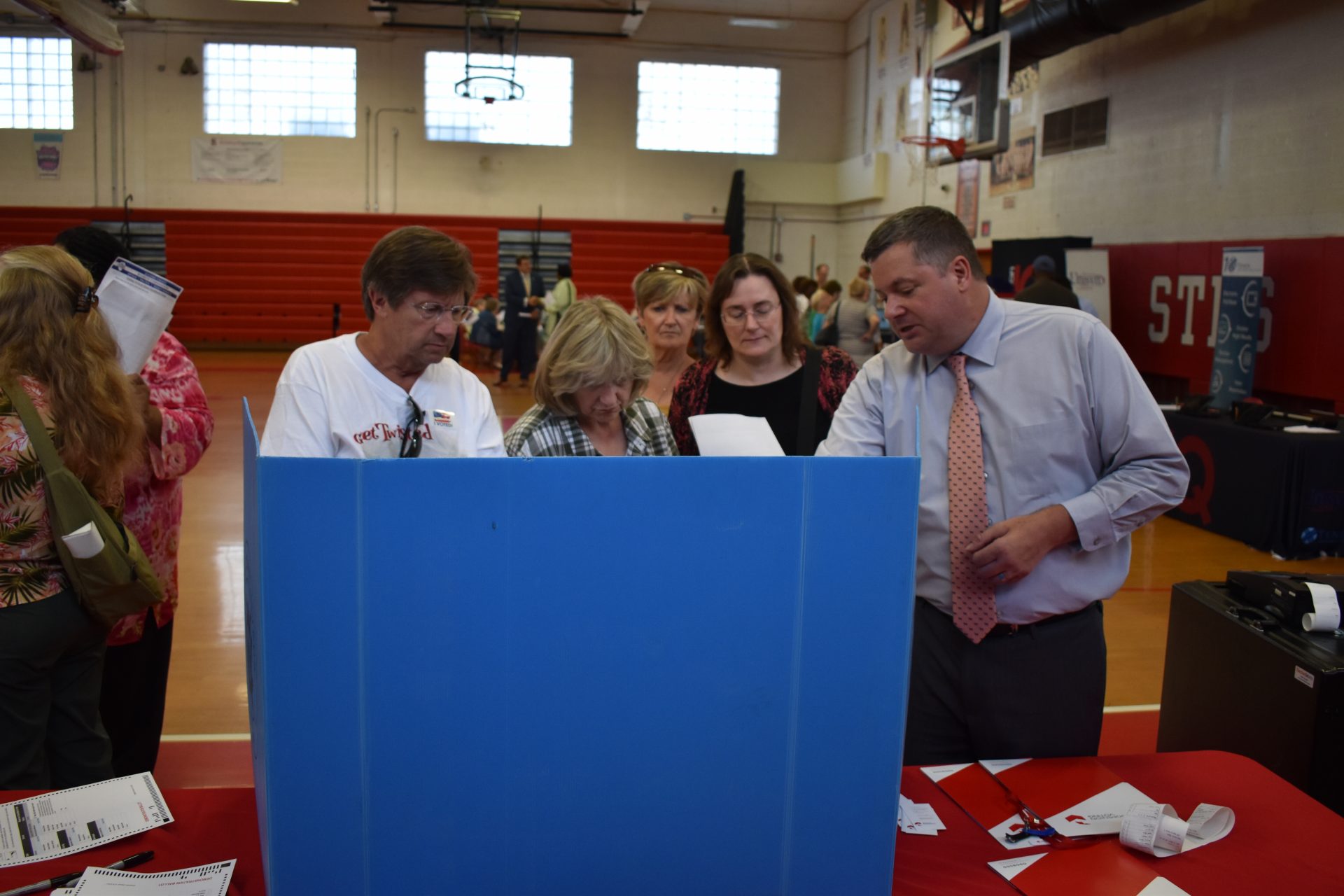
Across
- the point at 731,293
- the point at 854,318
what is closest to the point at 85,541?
the point at 731,293

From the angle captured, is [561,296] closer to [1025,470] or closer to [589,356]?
[589,356]

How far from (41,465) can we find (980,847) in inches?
68.5

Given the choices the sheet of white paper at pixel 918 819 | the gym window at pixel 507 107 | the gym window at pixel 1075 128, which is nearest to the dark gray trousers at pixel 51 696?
the sheet of white paper at pixel 918 819

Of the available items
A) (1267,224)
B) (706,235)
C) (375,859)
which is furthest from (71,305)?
(706,235)

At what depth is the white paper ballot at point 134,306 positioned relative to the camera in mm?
2094

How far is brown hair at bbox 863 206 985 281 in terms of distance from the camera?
1.81 m

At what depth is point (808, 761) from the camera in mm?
948

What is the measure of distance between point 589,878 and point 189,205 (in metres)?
18.4

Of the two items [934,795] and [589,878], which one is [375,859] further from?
[934,795]

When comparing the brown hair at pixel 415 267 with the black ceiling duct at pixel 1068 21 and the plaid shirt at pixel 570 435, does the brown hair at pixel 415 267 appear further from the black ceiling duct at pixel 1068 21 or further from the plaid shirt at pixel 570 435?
the black ceiling duct at pixel 1068 21

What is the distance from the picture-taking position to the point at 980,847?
132 centimetres

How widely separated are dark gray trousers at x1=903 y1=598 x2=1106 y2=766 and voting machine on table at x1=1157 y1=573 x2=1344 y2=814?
469 mm

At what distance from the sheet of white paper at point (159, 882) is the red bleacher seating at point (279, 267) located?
15.7 metres

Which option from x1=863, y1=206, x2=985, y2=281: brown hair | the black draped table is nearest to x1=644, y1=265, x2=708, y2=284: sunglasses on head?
x1=863, y1=206, x2=985, y2=281: brown hair
